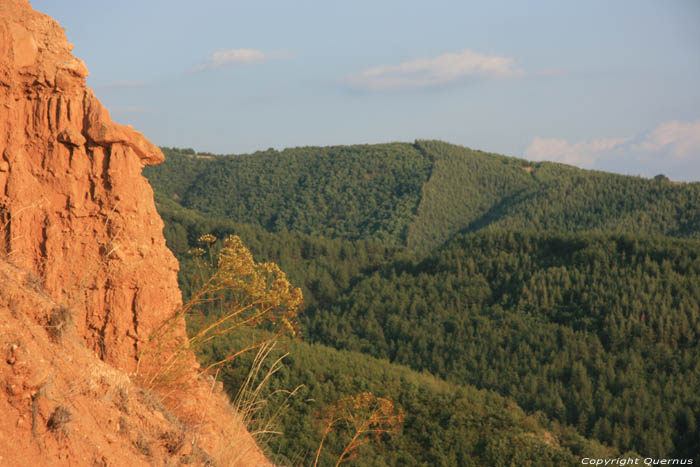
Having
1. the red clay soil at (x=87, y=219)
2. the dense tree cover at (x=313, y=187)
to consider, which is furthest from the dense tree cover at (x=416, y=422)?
the dense tree cover at (x=313, y=187)

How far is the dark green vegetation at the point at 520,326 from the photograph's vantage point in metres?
23.4

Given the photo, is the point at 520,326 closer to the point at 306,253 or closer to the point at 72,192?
the point at 306,253

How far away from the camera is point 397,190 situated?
372 feet

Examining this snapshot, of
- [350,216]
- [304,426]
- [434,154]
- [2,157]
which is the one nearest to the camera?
[2,157]

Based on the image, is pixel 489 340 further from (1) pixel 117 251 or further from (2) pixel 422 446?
(1) pixel 117 251

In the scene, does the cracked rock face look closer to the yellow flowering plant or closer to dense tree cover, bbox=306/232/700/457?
the yellow flowering plant

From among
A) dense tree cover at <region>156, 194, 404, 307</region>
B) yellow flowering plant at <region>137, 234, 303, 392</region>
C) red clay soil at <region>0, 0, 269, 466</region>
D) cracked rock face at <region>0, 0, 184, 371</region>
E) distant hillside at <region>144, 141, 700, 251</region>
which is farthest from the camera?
distant hillside at <region>144, 141, 700, 251</region>

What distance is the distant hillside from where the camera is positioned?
86.4 metres

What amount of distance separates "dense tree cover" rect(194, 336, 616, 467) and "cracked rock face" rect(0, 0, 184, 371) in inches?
404

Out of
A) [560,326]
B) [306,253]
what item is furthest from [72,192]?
[306,253]

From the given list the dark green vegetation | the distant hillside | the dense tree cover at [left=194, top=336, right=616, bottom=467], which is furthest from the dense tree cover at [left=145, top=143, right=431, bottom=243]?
the dense tree cover at [left=194, top=336, right=616, bottom=467]

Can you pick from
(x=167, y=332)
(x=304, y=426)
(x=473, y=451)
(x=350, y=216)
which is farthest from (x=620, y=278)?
(x=350, y=216)

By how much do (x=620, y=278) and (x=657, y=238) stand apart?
17.5ft

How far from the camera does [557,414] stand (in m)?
28.8
